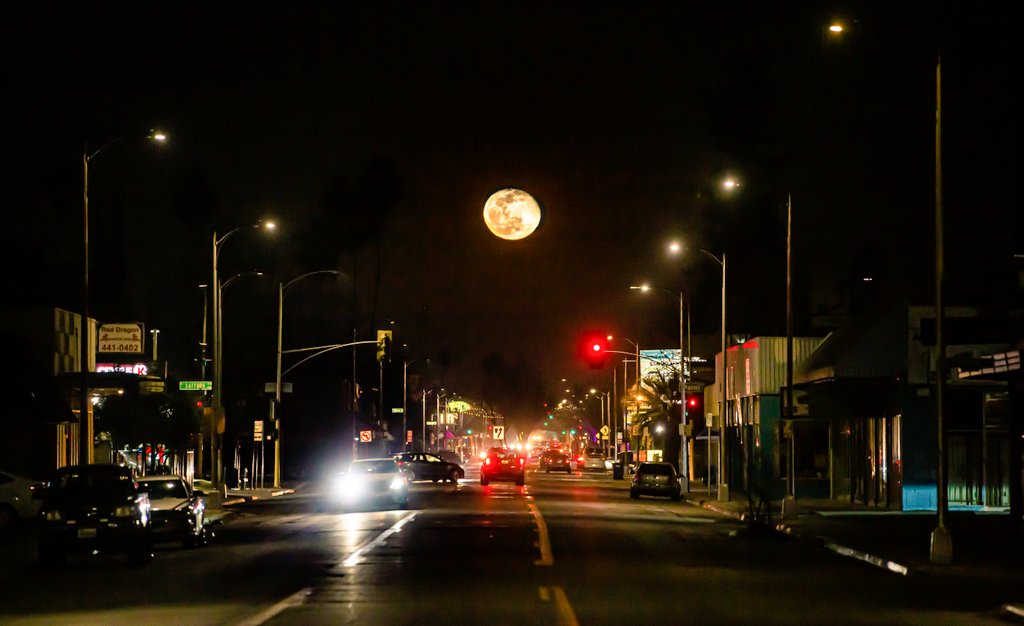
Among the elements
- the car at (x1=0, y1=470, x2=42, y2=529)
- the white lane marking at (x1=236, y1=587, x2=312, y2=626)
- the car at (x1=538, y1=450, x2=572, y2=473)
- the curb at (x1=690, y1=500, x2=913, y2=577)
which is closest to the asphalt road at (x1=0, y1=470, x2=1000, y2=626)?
the white lane marking at (x1=236, y1=587, x2=312, y2=626)

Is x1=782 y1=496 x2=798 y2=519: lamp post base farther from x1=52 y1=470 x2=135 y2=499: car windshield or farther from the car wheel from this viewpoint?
the car wheel

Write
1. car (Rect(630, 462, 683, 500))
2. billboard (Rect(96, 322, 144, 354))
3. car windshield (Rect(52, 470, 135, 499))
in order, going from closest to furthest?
1. car windshield (Rect(52, 470, 135, 499))
2. billboard (Rect(96, 322, 144, 354))
3. car (Rect(630, 462, 683, 500))

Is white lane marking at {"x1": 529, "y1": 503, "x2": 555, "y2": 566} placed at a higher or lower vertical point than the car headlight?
lower

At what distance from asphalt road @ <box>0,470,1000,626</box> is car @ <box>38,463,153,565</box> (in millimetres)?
405

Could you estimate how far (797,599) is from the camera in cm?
1873

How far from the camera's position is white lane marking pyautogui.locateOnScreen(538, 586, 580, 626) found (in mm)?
15461

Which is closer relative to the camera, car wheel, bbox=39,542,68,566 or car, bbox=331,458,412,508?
car wheel, bbox=39,542,68,566

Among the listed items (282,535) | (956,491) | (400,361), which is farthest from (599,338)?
(400,361)

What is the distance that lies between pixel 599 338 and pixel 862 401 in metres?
9.82

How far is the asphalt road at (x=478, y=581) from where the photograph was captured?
16.5 m

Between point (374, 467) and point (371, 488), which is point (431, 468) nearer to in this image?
point (374, 467)

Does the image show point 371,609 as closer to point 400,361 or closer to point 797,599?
point 797,599

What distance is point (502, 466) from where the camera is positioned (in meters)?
70.2

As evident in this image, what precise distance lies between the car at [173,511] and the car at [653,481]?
28.6 metres
